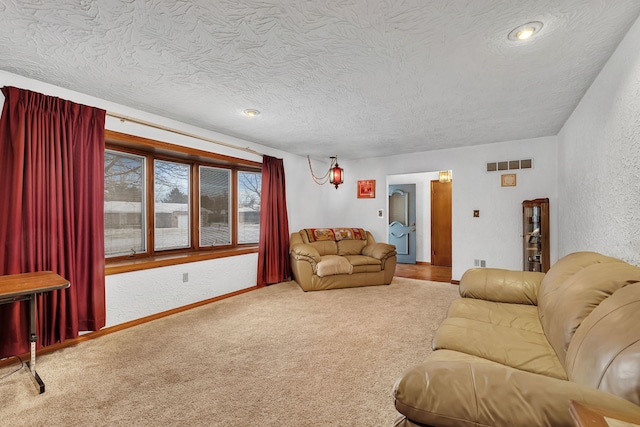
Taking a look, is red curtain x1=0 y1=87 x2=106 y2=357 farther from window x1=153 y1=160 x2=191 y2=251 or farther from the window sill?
window x1=153 y1=160 x2=191 y2=251

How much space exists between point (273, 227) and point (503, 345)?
3.68m

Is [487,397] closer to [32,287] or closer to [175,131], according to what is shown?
[32,287]

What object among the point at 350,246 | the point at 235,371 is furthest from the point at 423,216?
the point at 235,371

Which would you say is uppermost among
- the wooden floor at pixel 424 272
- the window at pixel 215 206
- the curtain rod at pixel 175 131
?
the curtain rod at pixel 175 131

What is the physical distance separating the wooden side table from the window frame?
2.42ft

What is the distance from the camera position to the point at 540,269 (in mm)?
4195

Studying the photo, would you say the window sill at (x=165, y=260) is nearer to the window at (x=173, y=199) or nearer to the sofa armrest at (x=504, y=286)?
the window at (x=173, y=199)

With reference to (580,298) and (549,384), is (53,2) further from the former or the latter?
(580,298)

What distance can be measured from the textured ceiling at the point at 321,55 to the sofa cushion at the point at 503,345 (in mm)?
1825

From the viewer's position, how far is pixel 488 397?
33.9 inches

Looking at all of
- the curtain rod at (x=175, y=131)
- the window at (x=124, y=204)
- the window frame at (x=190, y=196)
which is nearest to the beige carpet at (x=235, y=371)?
the window frame at (x=190, y=196)

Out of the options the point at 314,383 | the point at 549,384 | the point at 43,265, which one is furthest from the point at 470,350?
the point at 43,265

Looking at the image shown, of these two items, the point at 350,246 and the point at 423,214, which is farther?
the point at 423,214

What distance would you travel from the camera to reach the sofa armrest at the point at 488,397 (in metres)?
0.79
